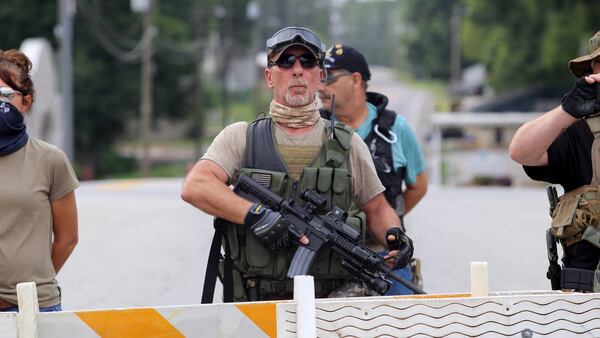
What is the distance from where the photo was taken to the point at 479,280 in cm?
434

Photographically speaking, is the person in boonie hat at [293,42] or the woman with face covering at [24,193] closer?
the woman with face covering at [24,193]

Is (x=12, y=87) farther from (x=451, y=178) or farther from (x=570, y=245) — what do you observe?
(x=451, y=178)

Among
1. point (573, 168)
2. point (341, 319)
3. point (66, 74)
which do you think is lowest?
point (341, 319)

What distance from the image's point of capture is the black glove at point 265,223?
13.7ft

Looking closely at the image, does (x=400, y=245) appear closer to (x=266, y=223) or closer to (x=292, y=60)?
(x=266, y=223)

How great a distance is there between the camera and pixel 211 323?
147 inches

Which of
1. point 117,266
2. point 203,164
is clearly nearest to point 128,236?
point 117,266

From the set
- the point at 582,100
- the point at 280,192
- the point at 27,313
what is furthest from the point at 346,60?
the point at 27,313

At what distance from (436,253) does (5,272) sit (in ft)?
31.0

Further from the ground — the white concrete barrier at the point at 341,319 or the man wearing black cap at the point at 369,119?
the man wearing black cap at the point at 369,119

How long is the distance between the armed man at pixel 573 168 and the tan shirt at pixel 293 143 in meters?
0.63

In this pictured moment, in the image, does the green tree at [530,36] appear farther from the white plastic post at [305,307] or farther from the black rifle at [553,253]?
the white plastic post at [305,307]

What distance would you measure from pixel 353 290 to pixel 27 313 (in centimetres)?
143

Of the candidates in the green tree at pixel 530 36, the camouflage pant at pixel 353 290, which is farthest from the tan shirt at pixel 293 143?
the green tree at pixel 530 36
